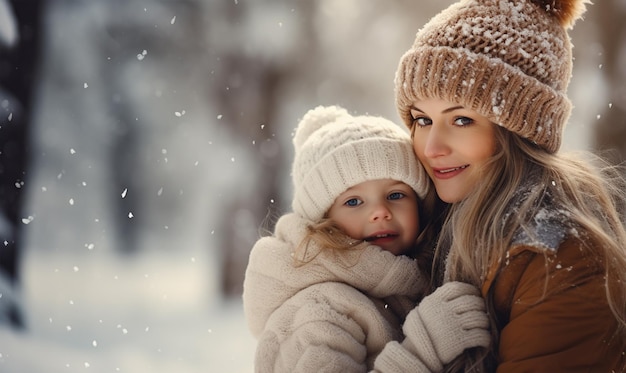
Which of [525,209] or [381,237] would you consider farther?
[381,237]

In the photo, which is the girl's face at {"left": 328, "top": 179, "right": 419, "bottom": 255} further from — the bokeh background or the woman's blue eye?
the bokeh background

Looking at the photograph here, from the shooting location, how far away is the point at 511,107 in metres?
2.48

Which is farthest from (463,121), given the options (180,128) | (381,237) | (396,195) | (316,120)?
(180,128)

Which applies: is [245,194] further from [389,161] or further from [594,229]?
[594,229]

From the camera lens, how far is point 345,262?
2635 millimetres

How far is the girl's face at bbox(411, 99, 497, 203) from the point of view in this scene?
2.56m

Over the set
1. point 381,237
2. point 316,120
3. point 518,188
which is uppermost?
point 316,120

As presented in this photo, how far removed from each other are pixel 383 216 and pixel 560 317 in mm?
859

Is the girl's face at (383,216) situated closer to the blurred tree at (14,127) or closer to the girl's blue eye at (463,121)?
the girl's blue eye at (463,121)

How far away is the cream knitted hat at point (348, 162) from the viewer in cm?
275

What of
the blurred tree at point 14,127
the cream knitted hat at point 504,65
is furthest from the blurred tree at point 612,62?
the blurred tree at point 14,127

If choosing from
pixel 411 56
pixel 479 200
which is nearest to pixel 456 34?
pixel 411 56

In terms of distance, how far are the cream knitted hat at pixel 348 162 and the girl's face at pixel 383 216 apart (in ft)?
0.16

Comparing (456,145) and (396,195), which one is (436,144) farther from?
(396,195)
